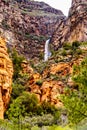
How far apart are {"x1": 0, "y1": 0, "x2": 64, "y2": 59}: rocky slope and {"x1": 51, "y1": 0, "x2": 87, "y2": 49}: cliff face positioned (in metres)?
7.75

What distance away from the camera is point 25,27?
141 metres

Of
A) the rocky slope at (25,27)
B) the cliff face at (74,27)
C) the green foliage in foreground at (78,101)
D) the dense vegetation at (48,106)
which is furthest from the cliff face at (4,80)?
the rocky slope at (25,27)

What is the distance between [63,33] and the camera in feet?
403

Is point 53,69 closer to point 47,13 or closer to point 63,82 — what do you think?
point 63,82

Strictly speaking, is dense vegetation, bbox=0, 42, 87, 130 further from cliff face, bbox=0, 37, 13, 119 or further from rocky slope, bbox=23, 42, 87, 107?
cliff face, bbox=0, 37, 13, 119

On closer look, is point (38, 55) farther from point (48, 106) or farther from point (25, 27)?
A: point (48, 106)

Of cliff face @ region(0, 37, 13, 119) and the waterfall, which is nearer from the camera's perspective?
cliff face @ region(0, 37, 13, 119)

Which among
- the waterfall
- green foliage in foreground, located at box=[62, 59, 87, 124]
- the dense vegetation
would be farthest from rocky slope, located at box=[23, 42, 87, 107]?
the waterfall

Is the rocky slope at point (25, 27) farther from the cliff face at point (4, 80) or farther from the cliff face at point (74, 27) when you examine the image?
the cliff face at point (4, 80)

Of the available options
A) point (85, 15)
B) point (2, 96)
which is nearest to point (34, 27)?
point (85, 15)

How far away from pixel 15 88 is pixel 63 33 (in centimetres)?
6284

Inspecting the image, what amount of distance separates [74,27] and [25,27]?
3266 cm

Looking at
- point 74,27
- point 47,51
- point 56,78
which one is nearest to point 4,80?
point 56,78

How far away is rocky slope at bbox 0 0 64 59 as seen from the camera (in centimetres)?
12536
